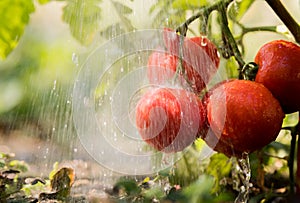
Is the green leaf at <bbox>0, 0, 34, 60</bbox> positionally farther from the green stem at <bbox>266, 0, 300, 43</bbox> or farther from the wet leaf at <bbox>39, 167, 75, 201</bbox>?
the green stem at <bbox>266, 0, 300, 43</bbox>

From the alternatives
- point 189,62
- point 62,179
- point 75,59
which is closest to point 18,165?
point 62,179

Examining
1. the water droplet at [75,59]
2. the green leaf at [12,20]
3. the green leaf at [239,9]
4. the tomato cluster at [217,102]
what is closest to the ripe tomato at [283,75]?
the tomato cluster at [217,102]

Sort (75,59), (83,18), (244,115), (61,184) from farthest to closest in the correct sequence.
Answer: (75,59) → (83,18) → (61,184) → (244,115)

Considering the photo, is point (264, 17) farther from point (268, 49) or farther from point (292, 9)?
point (268, 49)

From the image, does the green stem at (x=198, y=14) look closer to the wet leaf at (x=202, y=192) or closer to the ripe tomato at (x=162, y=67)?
the ripe tomato at (x=162, y=67)

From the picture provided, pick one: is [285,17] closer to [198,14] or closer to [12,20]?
[198,14]

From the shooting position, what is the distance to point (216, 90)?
1.72 feet

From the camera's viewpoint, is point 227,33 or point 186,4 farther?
point 186,4

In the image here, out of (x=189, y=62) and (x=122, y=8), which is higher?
(x=122, y=8)

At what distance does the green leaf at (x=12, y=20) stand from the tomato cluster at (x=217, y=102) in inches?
7.6

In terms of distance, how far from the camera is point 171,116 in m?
0.53

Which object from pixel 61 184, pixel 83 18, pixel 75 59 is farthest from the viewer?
pixel 75 59

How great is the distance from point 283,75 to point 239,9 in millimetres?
281

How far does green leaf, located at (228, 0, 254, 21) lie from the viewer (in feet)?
2.35
